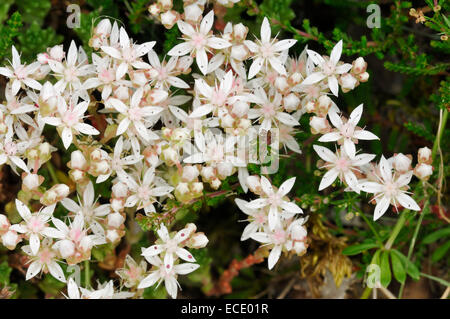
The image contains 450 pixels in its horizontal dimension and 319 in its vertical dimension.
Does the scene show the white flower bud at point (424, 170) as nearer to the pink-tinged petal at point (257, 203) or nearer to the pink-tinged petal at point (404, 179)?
the pink-tinged petal at point (404, 179)

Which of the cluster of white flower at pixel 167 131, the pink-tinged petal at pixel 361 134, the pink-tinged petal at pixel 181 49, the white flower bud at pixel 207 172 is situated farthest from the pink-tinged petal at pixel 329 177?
the pink-tinged petal at pixel 181 49

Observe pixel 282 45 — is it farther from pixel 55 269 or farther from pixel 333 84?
pixel 55 269

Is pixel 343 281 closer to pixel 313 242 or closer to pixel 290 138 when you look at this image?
pixel 313 242

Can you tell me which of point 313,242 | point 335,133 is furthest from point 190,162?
point 313,242

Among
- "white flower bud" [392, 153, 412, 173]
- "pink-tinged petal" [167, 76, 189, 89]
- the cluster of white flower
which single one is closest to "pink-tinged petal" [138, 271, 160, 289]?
Answer: the cluster of white flower

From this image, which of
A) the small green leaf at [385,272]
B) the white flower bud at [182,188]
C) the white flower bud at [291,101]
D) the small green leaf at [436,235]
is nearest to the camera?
the white flower bud at [182,188]

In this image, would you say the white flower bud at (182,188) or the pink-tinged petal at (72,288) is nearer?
the white flower bud at (182,188)

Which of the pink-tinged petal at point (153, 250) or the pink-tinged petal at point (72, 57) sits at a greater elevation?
the pink-tinged petal at point (72, 57)
